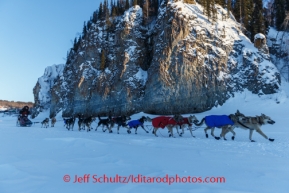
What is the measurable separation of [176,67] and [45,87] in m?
52.8

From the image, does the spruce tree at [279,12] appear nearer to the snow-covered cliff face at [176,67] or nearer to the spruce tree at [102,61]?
the snow-covered cliff face at [176,67]

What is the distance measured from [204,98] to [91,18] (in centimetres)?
4525

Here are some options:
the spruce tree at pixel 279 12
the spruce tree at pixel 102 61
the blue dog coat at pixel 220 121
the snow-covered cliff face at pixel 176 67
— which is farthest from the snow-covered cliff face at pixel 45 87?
the blue dog coat at pixel 220 121

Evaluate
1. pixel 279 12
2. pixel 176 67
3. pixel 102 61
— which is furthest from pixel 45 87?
pixel 279 12

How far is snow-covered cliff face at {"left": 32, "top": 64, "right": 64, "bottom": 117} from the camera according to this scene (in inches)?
2549

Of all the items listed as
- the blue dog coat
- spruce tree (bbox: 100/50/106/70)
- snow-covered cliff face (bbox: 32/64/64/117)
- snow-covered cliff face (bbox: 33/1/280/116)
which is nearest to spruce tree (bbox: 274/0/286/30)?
snow-covered cliff face (bbox: 33/1/280/116)

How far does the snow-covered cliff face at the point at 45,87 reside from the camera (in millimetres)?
64750

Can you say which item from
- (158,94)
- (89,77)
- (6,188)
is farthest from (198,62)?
(6,188)

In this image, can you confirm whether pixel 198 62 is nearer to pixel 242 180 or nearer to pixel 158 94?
pixel 158 94

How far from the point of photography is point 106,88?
122ft

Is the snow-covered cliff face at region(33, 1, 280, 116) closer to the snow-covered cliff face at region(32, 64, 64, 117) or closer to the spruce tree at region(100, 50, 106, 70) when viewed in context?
the spruce tree at region(100, 50, 106, 70)

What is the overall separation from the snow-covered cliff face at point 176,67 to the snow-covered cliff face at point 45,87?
29469mm

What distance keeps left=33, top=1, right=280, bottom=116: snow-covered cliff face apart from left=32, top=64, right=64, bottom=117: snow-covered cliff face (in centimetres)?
2947

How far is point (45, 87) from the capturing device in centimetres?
6912
